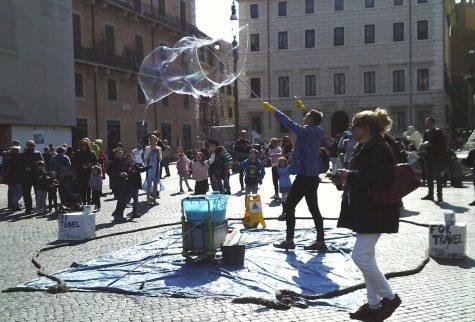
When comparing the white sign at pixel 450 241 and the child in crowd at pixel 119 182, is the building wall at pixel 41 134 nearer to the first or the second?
the child in crowd at pixel 119 182

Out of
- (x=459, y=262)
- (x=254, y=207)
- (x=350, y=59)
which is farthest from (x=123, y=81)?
(x=459, y=262)

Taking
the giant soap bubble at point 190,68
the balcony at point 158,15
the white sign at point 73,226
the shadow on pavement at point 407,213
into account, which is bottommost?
the shadow on pavement at point 407,213

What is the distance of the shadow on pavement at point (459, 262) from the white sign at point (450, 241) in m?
0.07

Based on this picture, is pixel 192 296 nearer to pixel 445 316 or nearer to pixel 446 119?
pixel 445 316

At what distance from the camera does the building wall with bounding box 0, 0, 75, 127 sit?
29047mm

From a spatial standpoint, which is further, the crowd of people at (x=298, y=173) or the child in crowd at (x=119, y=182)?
the child in crowd at (x=119, y=182)

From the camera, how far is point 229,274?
699 cm

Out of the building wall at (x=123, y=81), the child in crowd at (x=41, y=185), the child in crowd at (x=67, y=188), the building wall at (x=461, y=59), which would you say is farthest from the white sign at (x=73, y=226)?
the building wall at (x=461, y=59)

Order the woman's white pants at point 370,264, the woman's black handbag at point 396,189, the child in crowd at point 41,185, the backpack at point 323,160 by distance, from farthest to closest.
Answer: the child in crowd at point 41,185 → the backpack at point 323,160 → the woman's white pants at point 370,264 → the woman's black handbag at point 396,189

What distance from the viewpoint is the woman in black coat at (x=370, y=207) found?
16.1ft

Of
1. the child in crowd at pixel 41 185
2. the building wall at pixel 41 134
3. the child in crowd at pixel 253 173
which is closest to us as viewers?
the child in crowd at pixel 41 185

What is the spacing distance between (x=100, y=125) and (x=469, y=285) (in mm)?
35126

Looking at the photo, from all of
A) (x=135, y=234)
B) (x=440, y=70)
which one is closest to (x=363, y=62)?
(x=440, y=70)

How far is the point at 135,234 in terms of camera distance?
34.4ft
